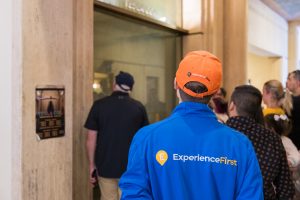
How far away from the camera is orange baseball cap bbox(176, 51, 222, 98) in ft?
5.24

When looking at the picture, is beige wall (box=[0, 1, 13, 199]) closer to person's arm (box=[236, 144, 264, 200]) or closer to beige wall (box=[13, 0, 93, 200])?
beige wall (box=[13, 0, 93, 200])

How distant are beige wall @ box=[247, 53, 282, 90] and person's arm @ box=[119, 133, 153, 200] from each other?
9.71 m

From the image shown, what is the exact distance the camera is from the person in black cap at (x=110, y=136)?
356 centimetres

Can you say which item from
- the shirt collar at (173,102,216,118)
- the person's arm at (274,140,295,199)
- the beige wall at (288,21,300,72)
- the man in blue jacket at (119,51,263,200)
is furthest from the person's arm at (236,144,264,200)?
the beige wall at (288,21,300,72)

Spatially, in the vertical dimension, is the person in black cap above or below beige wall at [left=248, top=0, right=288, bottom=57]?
below

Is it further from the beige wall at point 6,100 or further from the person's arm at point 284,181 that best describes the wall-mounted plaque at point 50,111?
the person's arm at point 284,181

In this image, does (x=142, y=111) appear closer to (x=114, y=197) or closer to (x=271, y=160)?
(x=114, y=197)

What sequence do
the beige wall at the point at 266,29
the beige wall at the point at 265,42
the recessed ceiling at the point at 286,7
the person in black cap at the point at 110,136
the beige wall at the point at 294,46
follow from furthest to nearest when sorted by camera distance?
the beige wall at the point at 294,46, the recessed ceiling at the point at 286,7, the beige wall at the point at 265,42, the beige wall at the point at 266,29, the person in black cap at the point at 110,136

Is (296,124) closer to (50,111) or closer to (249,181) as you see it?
(50,111)

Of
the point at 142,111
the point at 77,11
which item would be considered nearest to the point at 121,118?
the point at 142,111

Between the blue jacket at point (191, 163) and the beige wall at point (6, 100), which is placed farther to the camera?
the beige wall at point (6, 100)

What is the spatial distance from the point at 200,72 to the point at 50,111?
6.00 ft

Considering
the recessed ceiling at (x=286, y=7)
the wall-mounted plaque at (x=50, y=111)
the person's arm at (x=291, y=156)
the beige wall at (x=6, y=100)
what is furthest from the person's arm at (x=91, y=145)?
the recessed ceiling at (x=286, y=7)

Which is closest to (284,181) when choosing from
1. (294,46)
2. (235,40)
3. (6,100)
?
(6,100)
